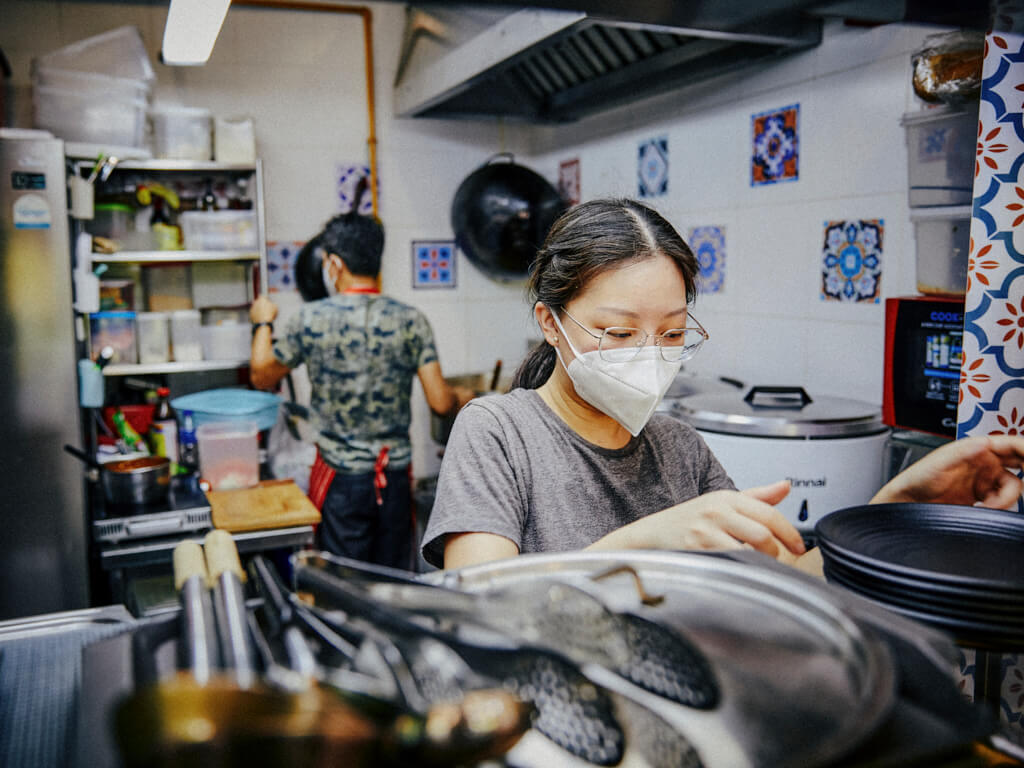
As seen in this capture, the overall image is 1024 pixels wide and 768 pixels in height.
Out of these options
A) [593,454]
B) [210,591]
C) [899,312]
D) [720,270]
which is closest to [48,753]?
[210,591]

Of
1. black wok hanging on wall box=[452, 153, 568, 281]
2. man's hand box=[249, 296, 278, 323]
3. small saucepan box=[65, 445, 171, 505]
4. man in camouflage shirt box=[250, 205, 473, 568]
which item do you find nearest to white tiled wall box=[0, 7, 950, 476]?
black wok hanging on wall box=[452, 153, 568, 281]

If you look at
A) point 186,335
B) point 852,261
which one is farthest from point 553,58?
point 186,335

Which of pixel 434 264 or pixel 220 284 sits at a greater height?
pixel 434 264

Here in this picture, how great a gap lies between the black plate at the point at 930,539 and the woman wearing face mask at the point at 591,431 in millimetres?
159

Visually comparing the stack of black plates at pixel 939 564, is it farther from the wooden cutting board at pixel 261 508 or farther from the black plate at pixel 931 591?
the wooden cutting board at pixel 261 508

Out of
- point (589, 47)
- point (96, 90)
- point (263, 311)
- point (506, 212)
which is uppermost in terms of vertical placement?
point (589, 47)

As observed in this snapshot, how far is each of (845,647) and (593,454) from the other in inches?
31.3

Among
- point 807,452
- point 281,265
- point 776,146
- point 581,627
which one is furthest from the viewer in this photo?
point 281,265

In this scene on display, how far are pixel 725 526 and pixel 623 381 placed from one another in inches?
19.2

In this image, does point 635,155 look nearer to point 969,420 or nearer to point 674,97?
point 674,97

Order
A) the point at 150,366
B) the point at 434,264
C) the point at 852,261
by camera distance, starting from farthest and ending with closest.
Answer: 1. the point at 434,264
2. the point at 150,366
3. the point at 852,261

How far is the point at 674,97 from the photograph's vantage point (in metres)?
3.44

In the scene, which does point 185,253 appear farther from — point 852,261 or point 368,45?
point 852,261

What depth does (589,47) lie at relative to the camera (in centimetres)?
351
